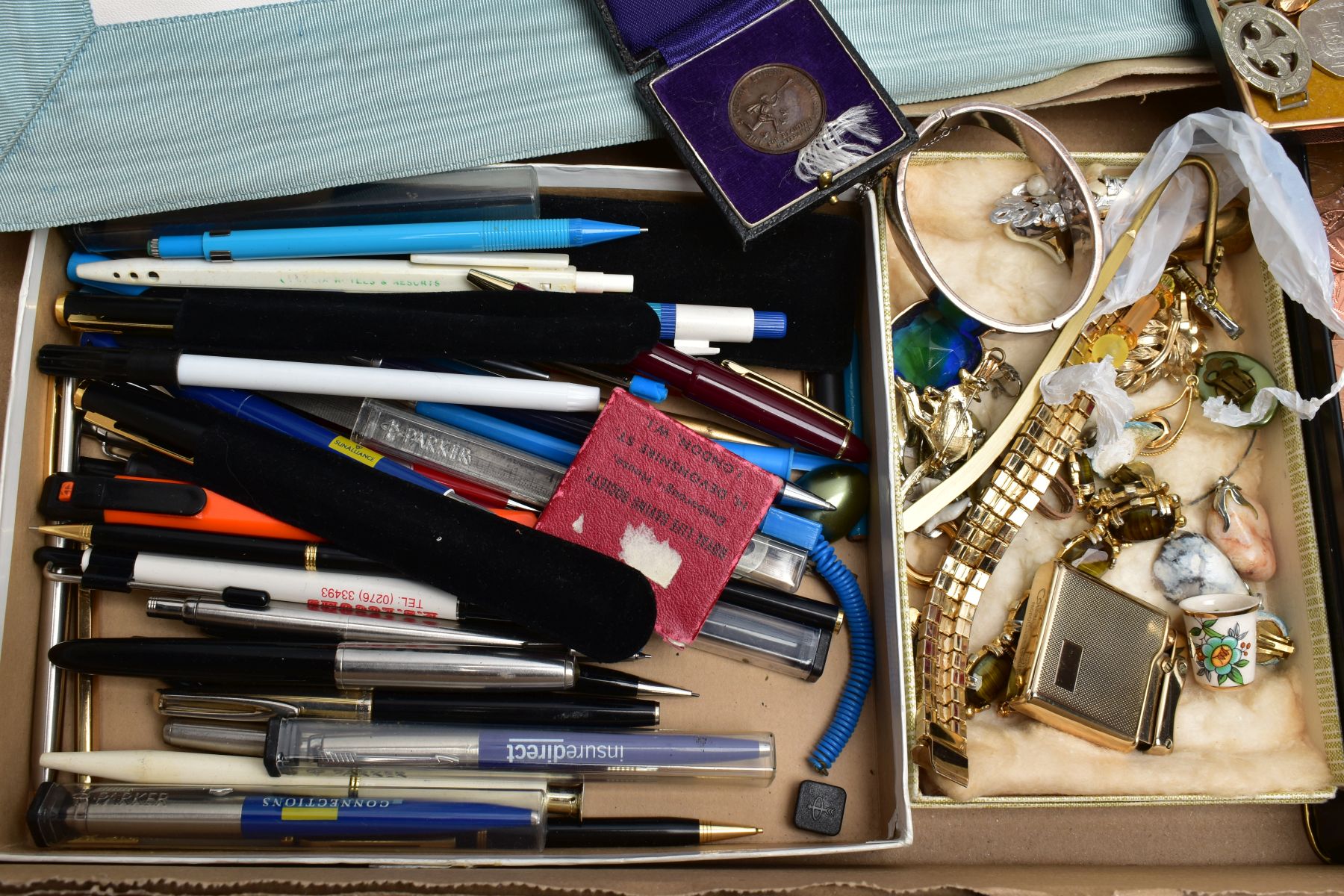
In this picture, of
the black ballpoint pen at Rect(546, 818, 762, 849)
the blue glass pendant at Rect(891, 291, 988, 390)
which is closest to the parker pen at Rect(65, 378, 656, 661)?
the black ballpoint pen at Rect(546, 818, 762, 849)

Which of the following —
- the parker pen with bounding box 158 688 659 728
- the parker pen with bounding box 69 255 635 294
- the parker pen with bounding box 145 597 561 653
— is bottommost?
the parker pen with bounding box 158 688 659 728

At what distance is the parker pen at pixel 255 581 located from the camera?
60 centimetres

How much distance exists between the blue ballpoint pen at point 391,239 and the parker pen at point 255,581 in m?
0.20

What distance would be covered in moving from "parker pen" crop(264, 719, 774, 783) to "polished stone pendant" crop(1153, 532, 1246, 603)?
0.97 ft

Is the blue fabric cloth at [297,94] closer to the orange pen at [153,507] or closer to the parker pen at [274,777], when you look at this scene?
the orange pen at [153,507]

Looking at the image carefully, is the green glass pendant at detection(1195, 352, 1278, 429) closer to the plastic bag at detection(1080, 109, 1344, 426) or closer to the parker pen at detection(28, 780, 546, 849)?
the plastic bag at detection(1080, 109, 1344, 426)

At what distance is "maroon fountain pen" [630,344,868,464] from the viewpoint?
647 millimetres

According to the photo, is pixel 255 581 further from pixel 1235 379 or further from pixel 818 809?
pixel 1235 379

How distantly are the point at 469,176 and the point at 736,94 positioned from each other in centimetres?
19

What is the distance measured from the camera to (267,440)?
0.61m

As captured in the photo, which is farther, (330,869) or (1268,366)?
(1268,366)

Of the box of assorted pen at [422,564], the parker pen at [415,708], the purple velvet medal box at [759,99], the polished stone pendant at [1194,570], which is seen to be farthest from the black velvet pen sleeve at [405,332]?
the polished stone pendant at [1194,570]

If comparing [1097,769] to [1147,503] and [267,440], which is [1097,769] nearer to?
[1147,503]

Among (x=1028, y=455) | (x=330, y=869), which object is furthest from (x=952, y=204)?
(x=330, y=869)
